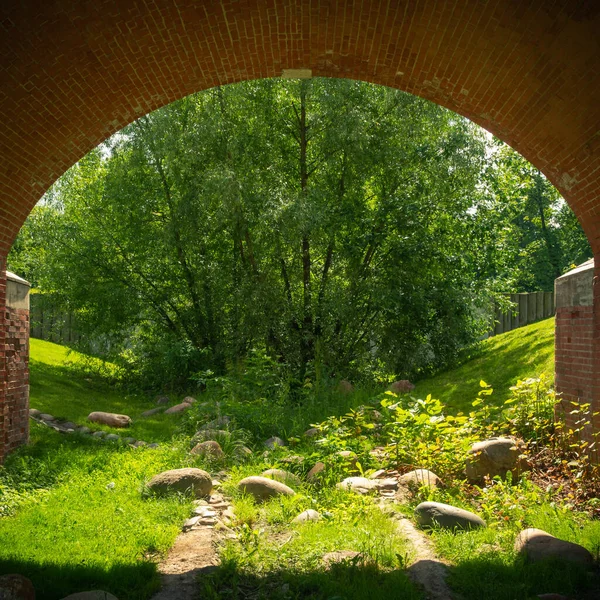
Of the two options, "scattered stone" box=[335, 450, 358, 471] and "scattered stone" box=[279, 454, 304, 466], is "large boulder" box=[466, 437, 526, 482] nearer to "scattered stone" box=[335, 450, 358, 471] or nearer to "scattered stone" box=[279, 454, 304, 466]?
"scattered stone" box=[335, 450, 358, 471]

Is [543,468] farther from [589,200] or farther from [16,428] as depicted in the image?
[16,428]

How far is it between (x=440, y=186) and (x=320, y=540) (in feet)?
29.6

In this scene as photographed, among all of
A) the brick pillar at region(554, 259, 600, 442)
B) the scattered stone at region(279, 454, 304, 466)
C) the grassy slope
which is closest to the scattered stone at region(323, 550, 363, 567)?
the scattered stone at region(279, 454, 304, 466)

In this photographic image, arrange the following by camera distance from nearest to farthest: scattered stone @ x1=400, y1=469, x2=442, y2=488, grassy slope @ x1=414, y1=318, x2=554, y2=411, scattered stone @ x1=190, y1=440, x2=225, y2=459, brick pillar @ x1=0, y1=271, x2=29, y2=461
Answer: scattered stone @ x1=400, y1=469, x2=442, y2=488, brick pillar @ x1=0, y1=271, x2=29, y2=461, scattered stone @ x1=190, y1=440, x2=225, y2=459, grassy slope @ x1=414, y1=318, x2=554, y2=411

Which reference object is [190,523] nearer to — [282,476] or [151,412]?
[282,476]

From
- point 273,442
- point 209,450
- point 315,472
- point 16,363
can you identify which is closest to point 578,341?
Result: point 315,472

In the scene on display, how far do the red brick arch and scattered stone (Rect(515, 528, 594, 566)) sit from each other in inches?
107

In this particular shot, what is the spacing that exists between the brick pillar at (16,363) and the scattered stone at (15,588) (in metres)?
3.01

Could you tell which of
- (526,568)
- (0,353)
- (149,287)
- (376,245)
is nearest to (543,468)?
(526,568)

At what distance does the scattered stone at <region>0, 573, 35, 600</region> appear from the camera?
3.85 meters

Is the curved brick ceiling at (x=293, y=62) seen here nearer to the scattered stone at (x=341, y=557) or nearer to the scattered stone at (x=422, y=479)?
the scattered stone at (x=422, y=479)

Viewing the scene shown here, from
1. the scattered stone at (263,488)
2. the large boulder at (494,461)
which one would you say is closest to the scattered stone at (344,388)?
the large boulder at (494,461)

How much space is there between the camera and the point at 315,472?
662 cm

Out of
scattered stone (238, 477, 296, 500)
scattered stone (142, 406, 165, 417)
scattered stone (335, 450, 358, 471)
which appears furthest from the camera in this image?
scattered stone (142, 406, 165, 417)
